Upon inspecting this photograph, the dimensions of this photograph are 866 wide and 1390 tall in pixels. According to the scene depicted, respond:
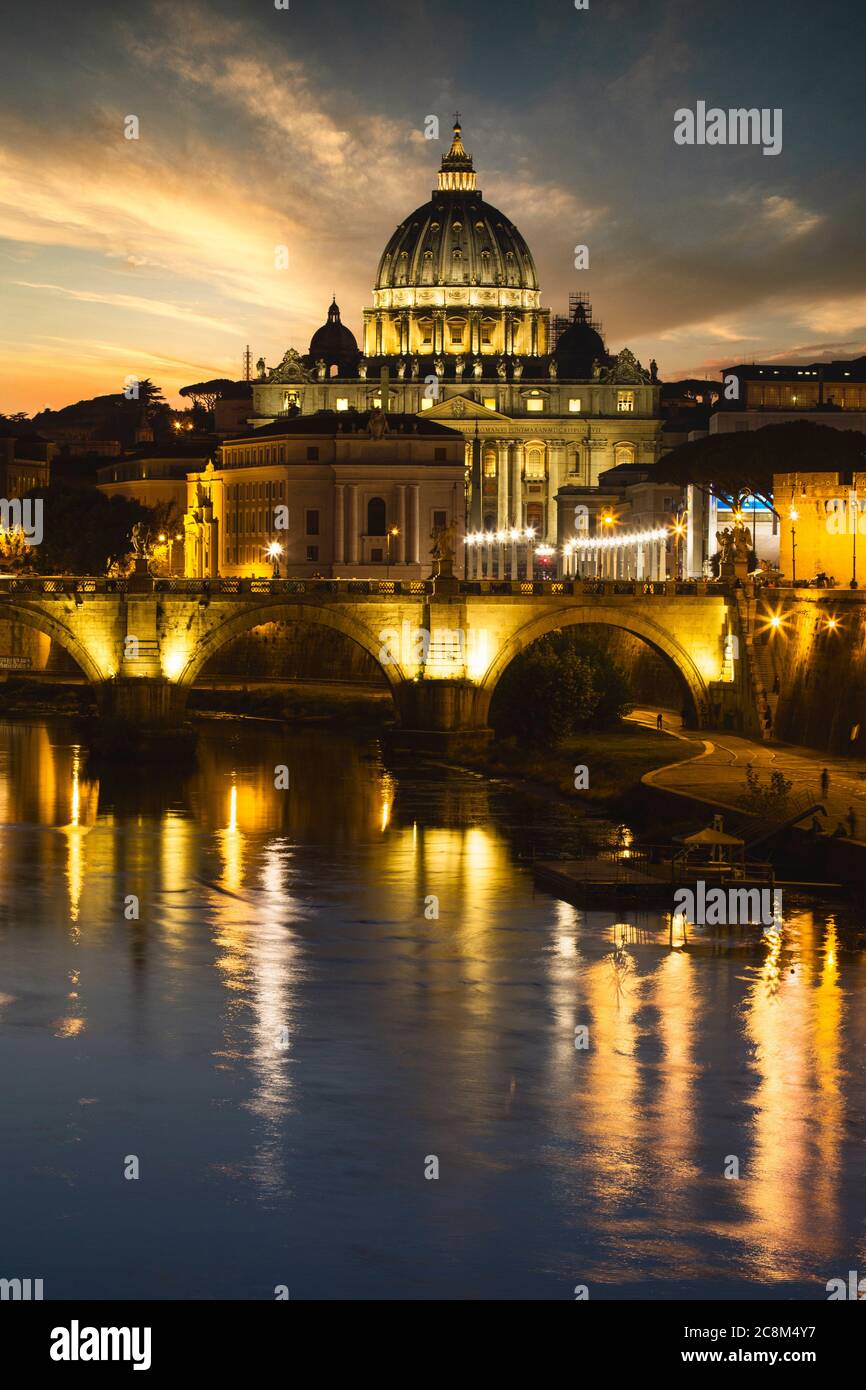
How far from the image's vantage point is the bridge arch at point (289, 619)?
193 feet

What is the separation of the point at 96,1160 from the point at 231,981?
24.3 feet

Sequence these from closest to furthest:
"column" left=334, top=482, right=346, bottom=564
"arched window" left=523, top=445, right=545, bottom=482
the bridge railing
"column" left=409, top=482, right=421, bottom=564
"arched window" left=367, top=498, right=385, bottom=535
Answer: the bridge railing < "column" left=409, top=482, right=421, bottom=564 < "column" left=334, top=482, right=346, bottom=564 < "arched window" left=367, top=498, right=385, bottom=535 < "arched window" left=523, top=445, right=545, bottom=482

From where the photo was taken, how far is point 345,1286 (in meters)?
19.5

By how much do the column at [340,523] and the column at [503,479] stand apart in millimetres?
33918

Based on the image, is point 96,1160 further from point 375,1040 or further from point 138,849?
point 138,849

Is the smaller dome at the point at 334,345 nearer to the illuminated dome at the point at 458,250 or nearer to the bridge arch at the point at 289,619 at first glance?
the illuminated dome at the point at 458,250

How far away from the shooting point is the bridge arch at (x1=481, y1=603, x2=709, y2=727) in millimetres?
58312

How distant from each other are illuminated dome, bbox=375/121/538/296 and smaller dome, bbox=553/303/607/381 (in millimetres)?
6698

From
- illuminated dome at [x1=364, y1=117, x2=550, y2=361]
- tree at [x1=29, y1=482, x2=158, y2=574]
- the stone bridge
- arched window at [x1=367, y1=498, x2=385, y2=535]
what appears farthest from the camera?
illuminated dome at [x1=364, y1=117, x2=550, y2=361]

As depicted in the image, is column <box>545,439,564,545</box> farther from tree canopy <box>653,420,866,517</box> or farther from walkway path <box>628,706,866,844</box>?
walkway path <box>628,706,866,844</box>

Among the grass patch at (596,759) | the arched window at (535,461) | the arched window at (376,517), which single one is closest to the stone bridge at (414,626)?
the grass patch at (596,759)

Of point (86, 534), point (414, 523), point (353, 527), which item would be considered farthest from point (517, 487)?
point (86, 534)

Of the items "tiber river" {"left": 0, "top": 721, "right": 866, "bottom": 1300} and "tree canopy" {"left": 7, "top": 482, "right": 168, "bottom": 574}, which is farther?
"tree canopy" {"left": 7, "top": 482, "right": 168, "bottom": 574}

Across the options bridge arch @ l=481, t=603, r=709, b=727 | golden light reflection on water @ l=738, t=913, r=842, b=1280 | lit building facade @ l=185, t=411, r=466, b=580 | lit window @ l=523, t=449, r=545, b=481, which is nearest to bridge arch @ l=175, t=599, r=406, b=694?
bridge arch @ l=481, t=603, r=709, b=727
